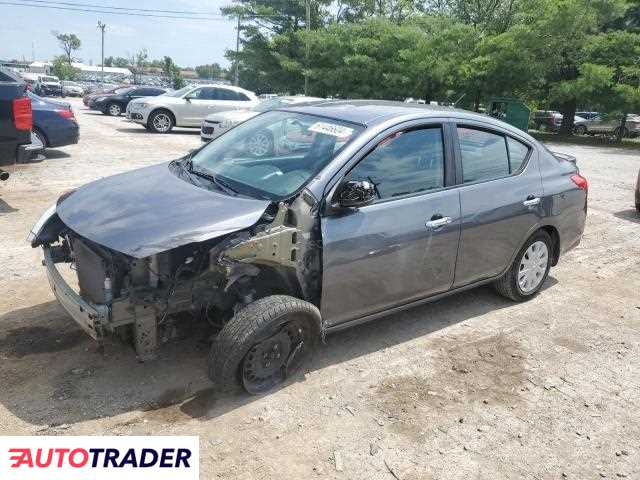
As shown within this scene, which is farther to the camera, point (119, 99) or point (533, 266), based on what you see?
point (119, 99)

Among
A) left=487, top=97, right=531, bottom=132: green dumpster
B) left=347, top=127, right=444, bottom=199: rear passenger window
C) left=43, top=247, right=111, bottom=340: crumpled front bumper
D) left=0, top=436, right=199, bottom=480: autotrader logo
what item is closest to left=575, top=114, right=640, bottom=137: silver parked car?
left=487, top=97, right=531, bottom=132: green dumpster

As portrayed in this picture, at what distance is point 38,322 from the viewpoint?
4.25 meters

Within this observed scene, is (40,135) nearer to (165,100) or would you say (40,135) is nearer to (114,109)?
(165,100)

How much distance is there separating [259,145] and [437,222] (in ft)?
4.65

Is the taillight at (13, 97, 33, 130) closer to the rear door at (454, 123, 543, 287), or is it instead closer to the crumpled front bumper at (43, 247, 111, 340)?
the crumpled front bumper at (43, 247, 111, 340)

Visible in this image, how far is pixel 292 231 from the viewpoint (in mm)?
3420

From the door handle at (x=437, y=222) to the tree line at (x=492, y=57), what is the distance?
1978cm

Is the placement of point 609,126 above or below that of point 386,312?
above

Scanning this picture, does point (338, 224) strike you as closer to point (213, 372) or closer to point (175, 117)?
point (213, 372)

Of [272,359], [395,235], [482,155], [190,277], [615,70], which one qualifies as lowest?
[272,359]

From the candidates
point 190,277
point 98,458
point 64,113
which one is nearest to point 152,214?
point 190,277

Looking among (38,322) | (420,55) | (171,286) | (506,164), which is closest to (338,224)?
(171,286)

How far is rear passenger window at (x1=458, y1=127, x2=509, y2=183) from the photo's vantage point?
4.35 meters

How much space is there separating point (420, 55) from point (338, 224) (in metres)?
23.5
